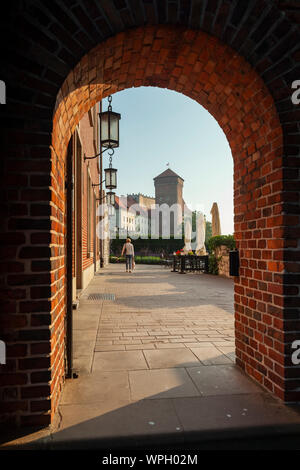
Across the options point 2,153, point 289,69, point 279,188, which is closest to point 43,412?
point 2,153

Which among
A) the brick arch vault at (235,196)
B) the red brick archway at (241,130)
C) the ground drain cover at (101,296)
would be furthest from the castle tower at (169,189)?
the brick arch vault at (235,196)

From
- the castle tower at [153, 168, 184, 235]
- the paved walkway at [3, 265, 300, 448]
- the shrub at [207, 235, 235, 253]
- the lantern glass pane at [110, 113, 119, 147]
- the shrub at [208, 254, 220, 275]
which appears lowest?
the paved walkway at [3, 265, 300, 448]

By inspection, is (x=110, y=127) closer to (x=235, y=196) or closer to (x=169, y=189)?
(x=235, y=196)

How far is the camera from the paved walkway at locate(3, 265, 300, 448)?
2.00 metres

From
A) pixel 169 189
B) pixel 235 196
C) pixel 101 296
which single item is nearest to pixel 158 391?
pixel 235 196

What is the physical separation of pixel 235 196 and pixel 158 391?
6.89 feet

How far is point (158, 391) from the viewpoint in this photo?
259 cm

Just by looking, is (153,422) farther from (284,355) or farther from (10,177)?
(10,177)

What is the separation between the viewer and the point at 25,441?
6.19 ft

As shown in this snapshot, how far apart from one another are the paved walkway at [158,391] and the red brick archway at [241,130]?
0.33m

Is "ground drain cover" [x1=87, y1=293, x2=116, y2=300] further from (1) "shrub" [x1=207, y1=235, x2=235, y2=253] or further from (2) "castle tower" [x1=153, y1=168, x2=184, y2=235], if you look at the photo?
(2) "castle tower" [x1=153, y1=168, x2=184, y2=235]

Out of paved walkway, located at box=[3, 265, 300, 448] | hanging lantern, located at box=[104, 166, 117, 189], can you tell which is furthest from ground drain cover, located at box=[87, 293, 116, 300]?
hanging lantern, located at box=[104, 166, 117, 189]

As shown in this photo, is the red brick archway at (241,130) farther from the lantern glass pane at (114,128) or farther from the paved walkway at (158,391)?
the lantern glass pane at (114,128)

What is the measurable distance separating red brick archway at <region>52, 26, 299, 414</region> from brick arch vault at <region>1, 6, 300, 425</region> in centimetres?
1
